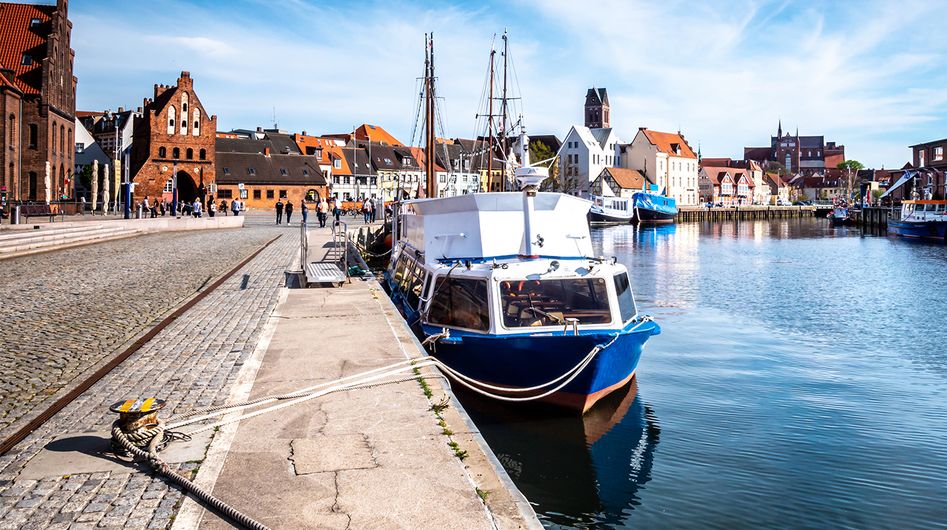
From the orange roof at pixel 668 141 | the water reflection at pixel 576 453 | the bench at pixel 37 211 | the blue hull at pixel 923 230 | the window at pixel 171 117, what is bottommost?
the water reflection at pixel 576 453

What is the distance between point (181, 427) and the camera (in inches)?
288

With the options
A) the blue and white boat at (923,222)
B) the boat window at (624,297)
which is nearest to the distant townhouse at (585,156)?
the blue and white boat at (923,222)

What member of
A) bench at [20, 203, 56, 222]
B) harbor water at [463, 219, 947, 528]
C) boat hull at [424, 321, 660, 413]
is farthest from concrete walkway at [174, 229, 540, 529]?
bench at [20, 203, 56, 222]

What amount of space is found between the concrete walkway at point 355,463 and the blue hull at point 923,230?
7319 cm

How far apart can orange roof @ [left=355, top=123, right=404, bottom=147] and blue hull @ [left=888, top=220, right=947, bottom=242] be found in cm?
7622

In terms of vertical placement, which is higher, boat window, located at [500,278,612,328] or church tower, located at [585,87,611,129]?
church tower, located at [585,87,611,129]

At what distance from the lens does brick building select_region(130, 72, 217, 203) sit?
8206 cm

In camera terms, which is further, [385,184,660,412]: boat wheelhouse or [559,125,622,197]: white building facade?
[559,125,622,197]: white building facade

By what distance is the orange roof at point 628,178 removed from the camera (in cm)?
13300

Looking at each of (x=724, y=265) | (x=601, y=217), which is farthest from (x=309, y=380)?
(x=601, y=217)

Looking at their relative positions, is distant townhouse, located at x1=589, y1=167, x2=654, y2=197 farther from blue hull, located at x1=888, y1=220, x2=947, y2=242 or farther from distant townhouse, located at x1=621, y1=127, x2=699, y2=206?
blue hull, located at x1=888, y1=220, x2=947, y2=242

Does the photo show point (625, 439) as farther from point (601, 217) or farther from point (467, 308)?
point (601, 217)

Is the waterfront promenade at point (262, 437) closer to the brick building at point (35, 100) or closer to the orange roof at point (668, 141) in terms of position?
the brick building at point (35, 100)

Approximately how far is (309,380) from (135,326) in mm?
5675
